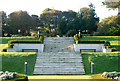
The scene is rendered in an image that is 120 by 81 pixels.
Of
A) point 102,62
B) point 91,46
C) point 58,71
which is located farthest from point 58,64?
point 91,46

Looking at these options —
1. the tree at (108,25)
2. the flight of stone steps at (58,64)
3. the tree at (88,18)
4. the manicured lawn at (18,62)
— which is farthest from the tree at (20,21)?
the manicured lawn at (18,62)

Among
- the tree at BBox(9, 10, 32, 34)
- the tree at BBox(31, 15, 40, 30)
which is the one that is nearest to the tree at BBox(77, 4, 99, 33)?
the tree at BBox(31, 15, 40, 30)

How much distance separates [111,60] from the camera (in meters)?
17.2

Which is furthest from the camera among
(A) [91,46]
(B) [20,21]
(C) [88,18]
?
(C) [88,18]

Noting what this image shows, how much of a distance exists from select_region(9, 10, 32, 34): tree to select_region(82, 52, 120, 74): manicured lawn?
1960cm

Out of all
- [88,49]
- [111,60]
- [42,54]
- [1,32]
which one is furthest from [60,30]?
[111,60]

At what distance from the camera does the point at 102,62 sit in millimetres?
16875

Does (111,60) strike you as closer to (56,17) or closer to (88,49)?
(88,49)

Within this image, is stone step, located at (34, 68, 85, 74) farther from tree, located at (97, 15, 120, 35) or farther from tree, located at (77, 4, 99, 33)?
tree, located at (77, 4, 99, 33)

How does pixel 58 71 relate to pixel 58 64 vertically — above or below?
below

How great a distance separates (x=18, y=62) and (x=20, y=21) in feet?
66.7

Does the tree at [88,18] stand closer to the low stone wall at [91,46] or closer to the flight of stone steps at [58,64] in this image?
the low stone wall at [91,46]

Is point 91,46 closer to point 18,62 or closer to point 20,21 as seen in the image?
point 18,62

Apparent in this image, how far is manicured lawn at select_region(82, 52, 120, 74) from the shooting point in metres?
15.9
